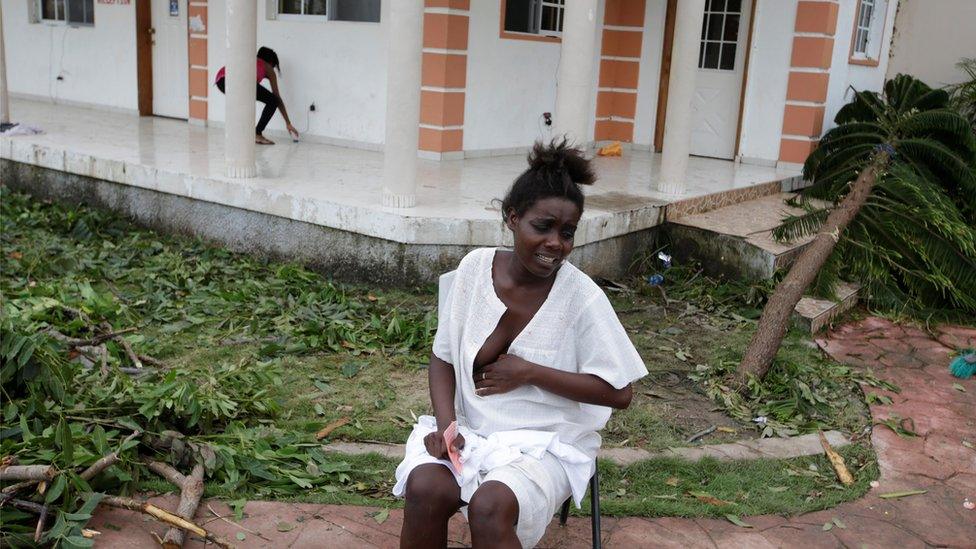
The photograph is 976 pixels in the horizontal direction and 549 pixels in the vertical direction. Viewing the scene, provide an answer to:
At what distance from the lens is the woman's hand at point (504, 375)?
265 centimetres

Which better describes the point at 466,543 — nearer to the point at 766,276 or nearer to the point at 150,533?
the point at 150,533

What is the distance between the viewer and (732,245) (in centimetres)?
675

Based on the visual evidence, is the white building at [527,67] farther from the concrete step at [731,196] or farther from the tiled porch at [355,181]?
the concrete step at [731,196]

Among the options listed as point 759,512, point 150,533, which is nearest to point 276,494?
point 150,533

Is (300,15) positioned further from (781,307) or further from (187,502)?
(187,502)

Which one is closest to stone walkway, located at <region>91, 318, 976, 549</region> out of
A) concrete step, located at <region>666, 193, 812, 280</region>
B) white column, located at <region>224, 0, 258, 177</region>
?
concrete step, located at <region>666, 193, 812, 280</region>

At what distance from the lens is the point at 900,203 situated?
20.8 feet

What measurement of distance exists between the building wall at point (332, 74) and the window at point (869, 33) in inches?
218

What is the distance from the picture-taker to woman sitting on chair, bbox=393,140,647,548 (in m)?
2.59

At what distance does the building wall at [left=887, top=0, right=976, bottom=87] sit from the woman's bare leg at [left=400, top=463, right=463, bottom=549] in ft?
36.0

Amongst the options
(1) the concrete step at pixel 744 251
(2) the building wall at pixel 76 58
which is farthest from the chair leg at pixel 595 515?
(2) the building wall at pixel 76 58

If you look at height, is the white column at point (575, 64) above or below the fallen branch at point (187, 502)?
above

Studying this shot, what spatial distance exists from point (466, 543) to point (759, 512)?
1238 mm

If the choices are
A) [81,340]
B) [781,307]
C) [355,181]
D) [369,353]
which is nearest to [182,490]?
[81,340]
